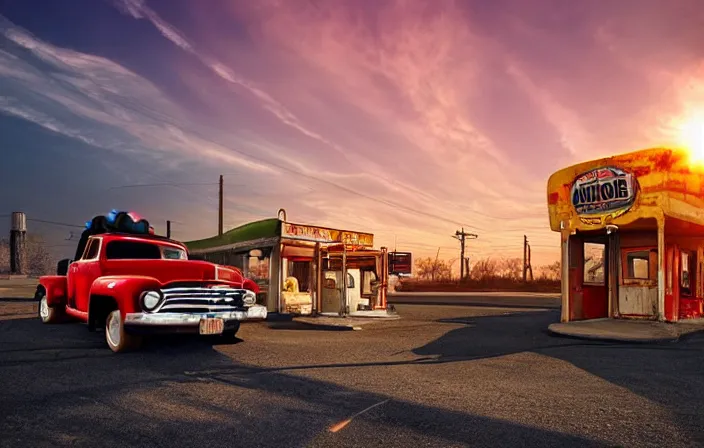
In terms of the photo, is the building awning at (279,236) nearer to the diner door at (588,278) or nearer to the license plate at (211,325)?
the diner door at (588,278)

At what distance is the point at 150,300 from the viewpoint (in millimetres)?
8281

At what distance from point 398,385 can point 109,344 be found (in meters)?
5.39

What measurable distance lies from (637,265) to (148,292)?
566 inches

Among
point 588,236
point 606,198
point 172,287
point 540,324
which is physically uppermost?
point 606,198

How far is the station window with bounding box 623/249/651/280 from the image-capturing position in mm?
15691

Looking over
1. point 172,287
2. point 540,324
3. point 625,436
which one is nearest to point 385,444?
point 625,436

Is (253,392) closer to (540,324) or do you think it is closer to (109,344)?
(109,344)

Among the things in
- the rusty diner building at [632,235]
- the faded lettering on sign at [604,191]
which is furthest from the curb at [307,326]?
the faded lettering on sign at [604,191]

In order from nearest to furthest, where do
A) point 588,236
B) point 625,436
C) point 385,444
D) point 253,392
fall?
1. point 385,444
2. point 625,436
3. point 253,392
4. point 588,236

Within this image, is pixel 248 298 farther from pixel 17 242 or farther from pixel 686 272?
pixel 17 242

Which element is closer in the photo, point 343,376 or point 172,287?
point 343,376

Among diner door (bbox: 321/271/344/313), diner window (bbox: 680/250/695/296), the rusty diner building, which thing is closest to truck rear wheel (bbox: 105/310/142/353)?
diner door (bbox: 321/271/344/313)

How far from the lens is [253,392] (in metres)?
6.14

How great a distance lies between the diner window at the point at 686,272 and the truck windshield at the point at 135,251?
50.0 feet
